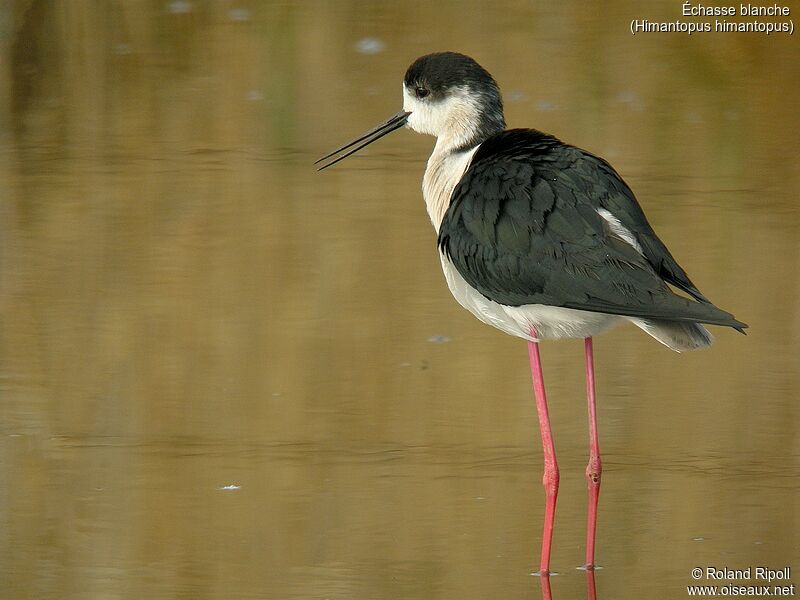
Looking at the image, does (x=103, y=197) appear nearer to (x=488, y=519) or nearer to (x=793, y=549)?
(x=488, y=519)

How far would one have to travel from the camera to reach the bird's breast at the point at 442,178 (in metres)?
4.36

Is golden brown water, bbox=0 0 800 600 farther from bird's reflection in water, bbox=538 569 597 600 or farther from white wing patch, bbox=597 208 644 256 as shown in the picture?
white wing patch, bbox=597 208 644 256

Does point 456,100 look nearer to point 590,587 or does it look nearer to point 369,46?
point 590,587

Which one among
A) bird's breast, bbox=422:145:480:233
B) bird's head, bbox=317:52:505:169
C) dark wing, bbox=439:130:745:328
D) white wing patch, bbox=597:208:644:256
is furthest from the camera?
bird's head, bbox=317:52:505:169

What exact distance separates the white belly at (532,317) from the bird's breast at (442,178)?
0.82 ft

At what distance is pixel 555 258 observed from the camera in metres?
3.84

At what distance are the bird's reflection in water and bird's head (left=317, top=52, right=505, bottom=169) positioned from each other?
4.59 feet

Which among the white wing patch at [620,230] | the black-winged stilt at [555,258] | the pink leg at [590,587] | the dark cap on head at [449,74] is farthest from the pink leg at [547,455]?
the dark cap on head at [449,74]

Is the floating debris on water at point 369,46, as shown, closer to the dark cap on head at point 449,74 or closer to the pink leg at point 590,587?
the dark cap on head at point 449,74

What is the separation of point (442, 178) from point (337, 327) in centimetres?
92

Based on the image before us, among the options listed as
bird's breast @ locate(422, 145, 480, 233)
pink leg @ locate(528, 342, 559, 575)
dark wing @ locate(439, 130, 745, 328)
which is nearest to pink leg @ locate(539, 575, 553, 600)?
pink leg @ locate(528, 342, 559, 575)

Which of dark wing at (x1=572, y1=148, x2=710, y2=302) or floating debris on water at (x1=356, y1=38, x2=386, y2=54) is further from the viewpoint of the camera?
floating debris on water at (x1=356, y1=38, x2=386, y2=54)

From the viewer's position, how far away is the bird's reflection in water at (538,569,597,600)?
3547 mm

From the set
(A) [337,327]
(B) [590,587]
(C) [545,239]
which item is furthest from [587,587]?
(A) [337,327]
